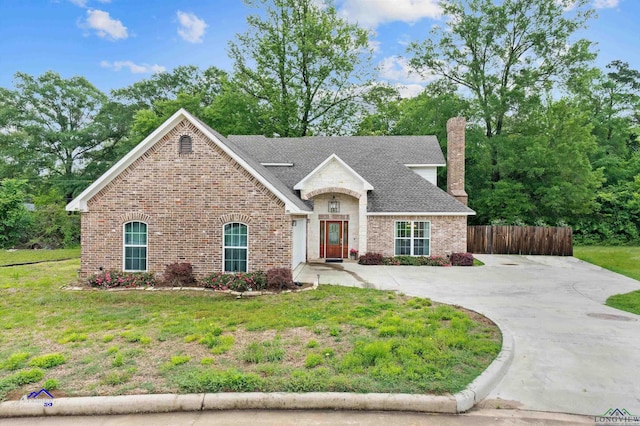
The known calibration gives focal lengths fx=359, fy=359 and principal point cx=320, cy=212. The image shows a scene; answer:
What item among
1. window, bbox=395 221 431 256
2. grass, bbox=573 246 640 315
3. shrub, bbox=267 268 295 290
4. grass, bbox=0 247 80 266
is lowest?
grass, bbox=573 246 640 315

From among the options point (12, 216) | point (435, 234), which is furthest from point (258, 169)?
point (12, 216)

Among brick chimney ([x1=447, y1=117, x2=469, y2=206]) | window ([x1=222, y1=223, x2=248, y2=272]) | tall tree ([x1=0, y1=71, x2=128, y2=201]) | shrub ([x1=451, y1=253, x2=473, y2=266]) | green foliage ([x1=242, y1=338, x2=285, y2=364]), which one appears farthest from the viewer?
tall tree ([x1=0, y1=71, x2=128, y2=201])

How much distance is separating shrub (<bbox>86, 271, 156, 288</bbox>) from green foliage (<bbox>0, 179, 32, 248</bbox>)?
1823cm

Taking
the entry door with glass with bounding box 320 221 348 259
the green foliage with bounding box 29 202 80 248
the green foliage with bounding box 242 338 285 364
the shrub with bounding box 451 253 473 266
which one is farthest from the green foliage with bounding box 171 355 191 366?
the green foliage with bounding box 29 202 80 248

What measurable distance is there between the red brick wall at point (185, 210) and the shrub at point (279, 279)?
704 millimetres

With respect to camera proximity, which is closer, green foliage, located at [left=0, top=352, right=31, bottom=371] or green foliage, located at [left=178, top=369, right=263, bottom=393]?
green foliage, located at [left=178, top=369, right=263, bottom=393]

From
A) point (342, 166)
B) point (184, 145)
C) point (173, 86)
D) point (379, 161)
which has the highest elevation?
point (173, 86)

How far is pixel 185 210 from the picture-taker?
1238 centimetres

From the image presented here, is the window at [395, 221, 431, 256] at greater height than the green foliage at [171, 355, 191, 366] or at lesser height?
greater

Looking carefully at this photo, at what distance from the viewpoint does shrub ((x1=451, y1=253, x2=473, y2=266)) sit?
58.2ft

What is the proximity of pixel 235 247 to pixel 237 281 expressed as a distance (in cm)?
141

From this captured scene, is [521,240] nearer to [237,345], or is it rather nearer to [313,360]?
[313,360]

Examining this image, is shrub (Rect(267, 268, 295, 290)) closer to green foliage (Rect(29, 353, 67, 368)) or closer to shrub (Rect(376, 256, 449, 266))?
green foliage (Rect(29, 353, 67, 368))

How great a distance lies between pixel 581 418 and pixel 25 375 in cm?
728
